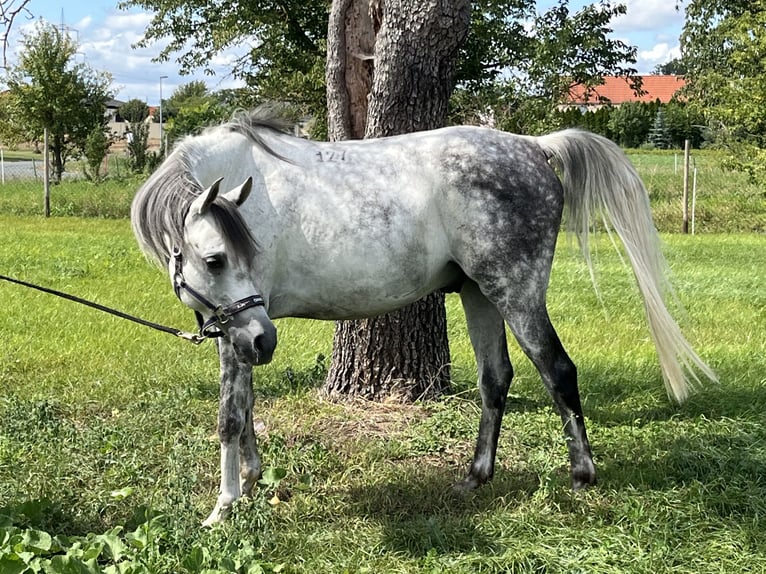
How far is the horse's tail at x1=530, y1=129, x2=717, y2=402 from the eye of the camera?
3.81 m

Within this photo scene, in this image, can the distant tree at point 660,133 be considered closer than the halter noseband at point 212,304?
No

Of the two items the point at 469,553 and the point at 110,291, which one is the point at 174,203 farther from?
the point at 110,291

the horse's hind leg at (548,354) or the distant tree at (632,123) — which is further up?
the distant tree at (632,123)

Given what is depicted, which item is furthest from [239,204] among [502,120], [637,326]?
[502,120]

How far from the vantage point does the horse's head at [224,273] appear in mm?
2994

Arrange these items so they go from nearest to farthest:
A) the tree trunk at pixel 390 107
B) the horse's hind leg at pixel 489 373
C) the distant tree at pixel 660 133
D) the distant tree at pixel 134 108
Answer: the horse's hind leg at pixel 489 373
the tree trunk at pixel 390 107
the distant tree at pixel 660 133
the distant tree at pixel 134 108

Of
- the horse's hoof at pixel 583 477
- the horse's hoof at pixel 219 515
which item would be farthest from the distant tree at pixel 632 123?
the horse's hoof at pixel 219 515

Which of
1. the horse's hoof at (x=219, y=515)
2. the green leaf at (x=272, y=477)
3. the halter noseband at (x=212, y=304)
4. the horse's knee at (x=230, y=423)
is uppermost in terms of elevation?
the halter noseband at (x=212, y=304)

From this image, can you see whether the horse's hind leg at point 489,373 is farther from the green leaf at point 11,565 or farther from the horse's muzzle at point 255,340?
the green leaf at point 11,565

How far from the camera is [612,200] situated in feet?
12.5

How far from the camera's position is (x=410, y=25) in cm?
471

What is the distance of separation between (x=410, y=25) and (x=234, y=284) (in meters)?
2.38

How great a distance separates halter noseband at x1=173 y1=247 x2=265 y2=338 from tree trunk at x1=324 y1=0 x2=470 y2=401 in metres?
2.00

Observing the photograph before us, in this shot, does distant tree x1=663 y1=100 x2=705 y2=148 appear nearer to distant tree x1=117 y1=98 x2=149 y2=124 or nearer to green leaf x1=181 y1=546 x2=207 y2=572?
distant tree x1=117 y1=98 x2=149 y2=124
